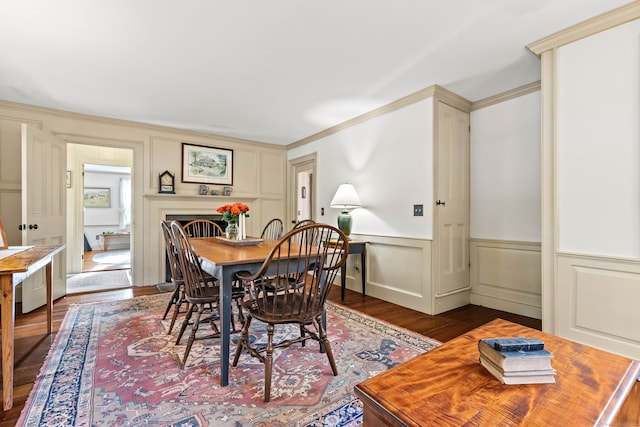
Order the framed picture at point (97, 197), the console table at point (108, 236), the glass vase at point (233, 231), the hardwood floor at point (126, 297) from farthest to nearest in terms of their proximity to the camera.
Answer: the framed picture at point (97, 197), the console table at point (108, 236), the glass vase at point (233, 231), the hardwood floor at point (126, 297)

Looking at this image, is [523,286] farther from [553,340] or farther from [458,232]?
[553,340]

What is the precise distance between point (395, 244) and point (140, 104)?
343 centimetres

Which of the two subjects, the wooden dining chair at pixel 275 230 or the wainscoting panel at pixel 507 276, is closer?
the wainscoting panel at pixel 507 276

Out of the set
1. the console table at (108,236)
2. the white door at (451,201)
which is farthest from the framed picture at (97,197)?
the white door at (451,201)

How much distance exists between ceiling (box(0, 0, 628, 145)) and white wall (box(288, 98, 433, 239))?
12.4 inches

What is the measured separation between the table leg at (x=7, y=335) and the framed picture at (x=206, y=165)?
3.22m

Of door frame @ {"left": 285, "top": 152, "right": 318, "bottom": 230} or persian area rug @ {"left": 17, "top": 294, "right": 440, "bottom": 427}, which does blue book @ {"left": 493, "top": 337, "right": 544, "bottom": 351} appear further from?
door frame @ {"left": 285, "top": 152, "right": 318, "bottom": 230}

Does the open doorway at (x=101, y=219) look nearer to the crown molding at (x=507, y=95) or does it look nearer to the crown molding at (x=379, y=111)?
the crown molding at (x=379, y=111)

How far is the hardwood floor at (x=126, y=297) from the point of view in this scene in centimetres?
184

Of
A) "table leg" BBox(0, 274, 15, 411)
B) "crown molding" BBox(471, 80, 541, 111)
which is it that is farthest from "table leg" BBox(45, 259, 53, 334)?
"crown molding" BBox(471, 80, 541, 111)

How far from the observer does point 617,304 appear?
196 centimetres

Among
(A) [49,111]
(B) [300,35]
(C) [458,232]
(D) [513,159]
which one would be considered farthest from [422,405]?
(A) [49,111]

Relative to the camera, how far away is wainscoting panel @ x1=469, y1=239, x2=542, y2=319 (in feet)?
9.56

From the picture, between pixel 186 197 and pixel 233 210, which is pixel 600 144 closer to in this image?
pixel 233 210
